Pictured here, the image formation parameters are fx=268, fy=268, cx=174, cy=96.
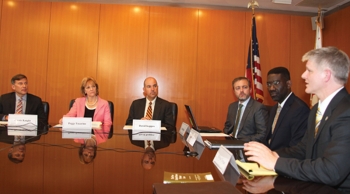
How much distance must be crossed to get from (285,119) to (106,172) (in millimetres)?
1546

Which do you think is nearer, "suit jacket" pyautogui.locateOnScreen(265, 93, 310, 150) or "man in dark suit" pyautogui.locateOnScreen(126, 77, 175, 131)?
"suit jacket" pyautogui.locateOnScreen(265, 93, 310, 150)

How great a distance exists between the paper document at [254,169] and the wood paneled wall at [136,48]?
13.5 ft

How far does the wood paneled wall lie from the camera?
5.24 metres

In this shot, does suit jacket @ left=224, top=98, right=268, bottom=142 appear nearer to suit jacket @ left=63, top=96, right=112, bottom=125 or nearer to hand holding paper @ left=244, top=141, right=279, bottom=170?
hand holding paper @ left=244, top=141, right=279, bottom=170

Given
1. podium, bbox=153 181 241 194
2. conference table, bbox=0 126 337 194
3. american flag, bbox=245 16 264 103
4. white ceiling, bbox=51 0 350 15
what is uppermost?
white ceiling, bbox=51 0 350 15

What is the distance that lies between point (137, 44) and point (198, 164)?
427 centimetres

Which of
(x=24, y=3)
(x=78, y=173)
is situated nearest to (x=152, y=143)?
(x=78, y=173)

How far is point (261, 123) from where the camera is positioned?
2.83 meters

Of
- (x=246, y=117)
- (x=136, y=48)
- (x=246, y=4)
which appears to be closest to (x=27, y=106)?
(x=136, y=48)

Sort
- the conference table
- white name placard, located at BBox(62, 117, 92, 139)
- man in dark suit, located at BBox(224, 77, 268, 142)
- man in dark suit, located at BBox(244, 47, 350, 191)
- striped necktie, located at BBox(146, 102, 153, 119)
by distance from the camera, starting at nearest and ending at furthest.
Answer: the conference table, man in dark suit, located at BBox(244, 47, 350, 191), white name placard, located at BBox(62, 117, 92, 139), man in dark suit, located at BBox(224, 77, 268, 142), striped necktie, located at BBox(146, 102, 153, 119)

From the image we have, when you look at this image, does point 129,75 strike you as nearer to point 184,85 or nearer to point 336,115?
point 184,85

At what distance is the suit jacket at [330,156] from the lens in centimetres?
115

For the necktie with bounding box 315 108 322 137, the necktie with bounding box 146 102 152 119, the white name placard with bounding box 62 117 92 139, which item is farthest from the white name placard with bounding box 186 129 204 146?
the necktie with bounding box 146 102 152 119

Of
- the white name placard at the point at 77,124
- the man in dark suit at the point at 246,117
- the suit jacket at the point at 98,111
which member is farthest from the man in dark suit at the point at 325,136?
the suit jacket at the point at 98,111
